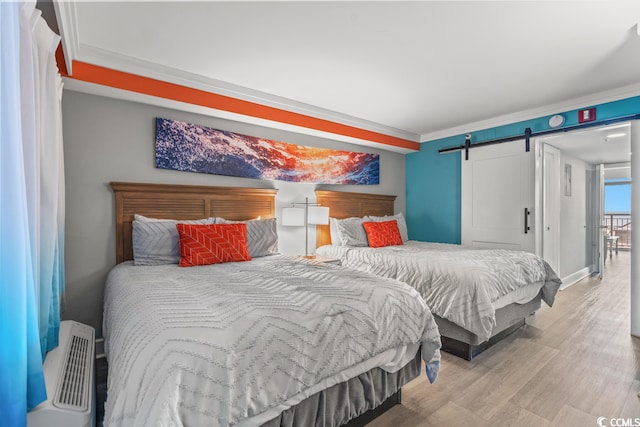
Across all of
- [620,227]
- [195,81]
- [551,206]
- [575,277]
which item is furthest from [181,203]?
[620,227]

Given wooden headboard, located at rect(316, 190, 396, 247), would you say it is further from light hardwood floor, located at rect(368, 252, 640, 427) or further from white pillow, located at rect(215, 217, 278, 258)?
light hardwood floor, located at rect(368, 252, 640, 427)

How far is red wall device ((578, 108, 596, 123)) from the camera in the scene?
341cm

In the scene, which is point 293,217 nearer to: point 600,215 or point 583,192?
point 583,192

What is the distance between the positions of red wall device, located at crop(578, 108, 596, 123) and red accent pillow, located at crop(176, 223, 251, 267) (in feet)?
12.7

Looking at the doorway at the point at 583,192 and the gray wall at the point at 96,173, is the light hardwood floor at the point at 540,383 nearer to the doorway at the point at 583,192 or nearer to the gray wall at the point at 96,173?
the doorway at the point at 583,192

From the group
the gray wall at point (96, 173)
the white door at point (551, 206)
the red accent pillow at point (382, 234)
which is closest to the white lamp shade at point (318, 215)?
the red accent pillow at point (382, 234)

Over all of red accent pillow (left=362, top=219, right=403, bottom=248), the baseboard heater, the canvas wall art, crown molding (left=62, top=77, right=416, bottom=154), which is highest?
crown molding (left=62, top=77, right=416, bottom=154)

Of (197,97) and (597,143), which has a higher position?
(197,97)

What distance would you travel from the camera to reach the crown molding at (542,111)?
3.21 metres

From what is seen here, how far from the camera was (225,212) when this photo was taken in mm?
3367

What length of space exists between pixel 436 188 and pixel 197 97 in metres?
3.68

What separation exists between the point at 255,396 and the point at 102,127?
8.78 feet

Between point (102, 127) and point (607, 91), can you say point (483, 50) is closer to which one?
point (607, 91)

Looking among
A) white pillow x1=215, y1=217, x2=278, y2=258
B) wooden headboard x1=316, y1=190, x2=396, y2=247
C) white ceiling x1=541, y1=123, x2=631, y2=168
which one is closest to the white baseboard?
white ceiling x1=541, y1=123, x2=631, y2=168
